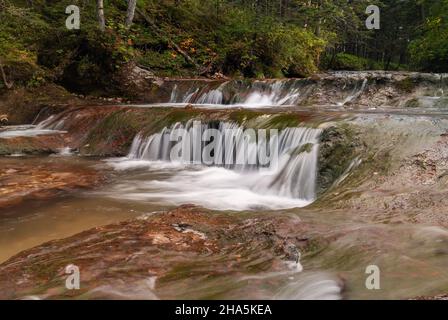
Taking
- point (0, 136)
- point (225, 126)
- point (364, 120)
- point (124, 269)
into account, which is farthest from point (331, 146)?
point (0, 136)

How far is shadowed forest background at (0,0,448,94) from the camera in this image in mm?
14406

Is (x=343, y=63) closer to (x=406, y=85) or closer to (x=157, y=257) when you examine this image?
(x=406, y=85)

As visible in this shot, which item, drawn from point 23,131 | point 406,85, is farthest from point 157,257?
point 406,85

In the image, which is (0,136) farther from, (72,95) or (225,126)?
(225,126)

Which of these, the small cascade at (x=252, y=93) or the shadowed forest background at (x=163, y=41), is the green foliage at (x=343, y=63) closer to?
the shadowed forest background at (x=163, y=41)

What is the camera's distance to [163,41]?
17.8 m

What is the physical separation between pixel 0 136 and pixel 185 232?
8451 mm

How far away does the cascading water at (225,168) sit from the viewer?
640cm

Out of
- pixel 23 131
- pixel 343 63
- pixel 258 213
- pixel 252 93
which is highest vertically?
pixel 343 63

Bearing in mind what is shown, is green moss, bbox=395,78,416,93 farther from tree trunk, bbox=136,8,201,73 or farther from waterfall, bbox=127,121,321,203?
tree trunk, bbox=136,8,201,73

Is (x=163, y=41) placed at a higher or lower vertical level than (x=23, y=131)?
higher

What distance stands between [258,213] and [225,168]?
4.12 m

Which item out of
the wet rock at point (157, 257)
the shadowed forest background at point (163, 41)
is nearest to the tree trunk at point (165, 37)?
the shadowed forest background at point (163, 41)

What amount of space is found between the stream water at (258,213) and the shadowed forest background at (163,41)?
328 centimetres
